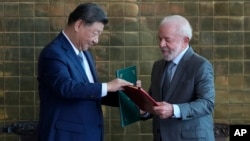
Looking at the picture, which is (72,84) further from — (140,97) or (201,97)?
(201,97)

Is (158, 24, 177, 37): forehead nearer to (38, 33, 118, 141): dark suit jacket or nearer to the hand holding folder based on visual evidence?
the hand holding folder

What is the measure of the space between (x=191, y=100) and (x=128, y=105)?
0.52 metres

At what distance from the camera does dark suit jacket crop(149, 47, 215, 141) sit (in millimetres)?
3816

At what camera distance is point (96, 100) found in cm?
398

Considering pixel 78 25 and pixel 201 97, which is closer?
pixel 201 97

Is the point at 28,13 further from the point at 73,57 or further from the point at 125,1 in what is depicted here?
the point at 73,57

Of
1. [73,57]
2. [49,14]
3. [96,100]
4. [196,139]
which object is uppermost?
[49,14]

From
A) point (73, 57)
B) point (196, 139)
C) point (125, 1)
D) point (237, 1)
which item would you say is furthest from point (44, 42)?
point (196, 139)

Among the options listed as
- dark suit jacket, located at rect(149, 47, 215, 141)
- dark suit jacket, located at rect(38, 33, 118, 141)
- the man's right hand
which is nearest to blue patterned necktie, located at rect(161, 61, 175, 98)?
dark suit jacket, located at rect(149, 47, 215, 141)

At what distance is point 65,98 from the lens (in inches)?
152

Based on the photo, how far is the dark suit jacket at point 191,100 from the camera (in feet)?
12.5

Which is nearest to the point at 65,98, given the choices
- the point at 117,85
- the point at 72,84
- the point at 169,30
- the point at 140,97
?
the point at 72,84

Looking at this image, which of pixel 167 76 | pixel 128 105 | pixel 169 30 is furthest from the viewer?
pixel 128 105

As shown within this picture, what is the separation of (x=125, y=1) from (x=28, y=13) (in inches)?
43.8
